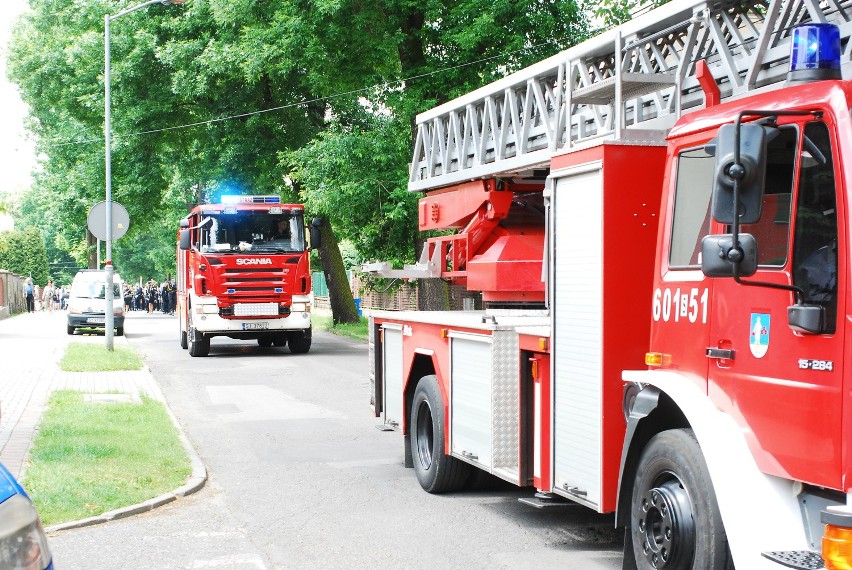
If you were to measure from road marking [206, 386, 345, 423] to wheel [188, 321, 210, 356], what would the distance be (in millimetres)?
5897

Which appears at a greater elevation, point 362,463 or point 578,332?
point 578,332

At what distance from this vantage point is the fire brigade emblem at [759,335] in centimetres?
458

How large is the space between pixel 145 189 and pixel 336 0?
12.9 m

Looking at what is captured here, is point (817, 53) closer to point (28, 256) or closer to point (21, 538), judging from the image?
point (21, 538)

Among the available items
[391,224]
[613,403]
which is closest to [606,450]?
[613,403]

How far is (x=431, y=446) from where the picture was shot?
885 cm

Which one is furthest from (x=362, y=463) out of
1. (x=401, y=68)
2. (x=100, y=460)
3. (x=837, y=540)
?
(x=401, y=68)

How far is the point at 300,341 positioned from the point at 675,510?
1889cm

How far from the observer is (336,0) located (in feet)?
73.2

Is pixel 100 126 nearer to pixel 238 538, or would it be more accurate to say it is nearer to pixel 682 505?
pixel 238 538

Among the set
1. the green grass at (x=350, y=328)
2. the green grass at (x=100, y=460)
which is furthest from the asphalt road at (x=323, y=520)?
the green grass at (x=350, y=328)

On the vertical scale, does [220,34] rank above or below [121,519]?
above

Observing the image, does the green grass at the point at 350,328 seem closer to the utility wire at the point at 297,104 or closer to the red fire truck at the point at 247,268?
the red fire truck at the point at 247,268

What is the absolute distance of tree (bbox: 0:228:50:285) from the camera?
90125 mm
